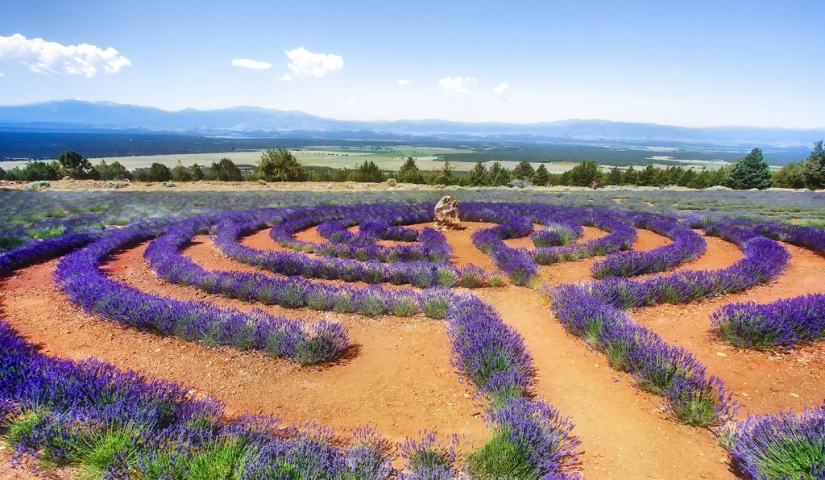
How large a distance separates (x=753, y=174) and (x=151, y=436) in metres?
74.1

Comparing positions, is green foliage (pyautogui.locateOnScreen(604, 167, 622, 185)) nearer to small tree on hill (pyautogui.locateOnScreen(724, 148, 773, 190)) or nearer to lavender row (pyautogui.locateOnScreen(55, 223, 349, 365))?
small tree on hill (pyautogui.locateOnScreen(724, 148, 773, 190))

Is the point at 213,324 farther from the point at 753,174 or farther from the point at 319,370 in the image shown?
the point at 753,174

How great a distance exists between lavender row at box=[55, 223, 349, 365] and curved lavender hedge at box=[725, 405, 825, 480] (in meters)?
4.97

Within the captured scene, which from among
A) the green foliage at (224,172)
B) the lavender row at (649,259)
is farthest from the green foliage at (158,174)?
the lavender row at (649,259)

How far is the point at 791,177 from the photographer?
56.2 m

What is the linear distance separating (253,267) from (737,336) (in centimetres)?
1066

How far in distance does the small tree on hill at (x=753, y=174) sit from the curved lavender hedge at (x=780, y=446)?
6890 centimetres

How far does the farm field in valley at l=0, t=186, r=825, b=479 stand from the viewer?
417cm

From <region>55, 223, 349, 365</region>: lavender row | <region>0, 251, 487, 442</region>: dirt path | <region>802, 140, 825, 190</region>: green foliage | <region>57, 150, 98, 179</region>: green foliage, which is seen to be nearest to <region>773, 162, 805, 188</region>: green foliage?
<region>802, 140, 825, 190</region>: green foliage

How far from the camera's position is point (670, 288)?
315 inches

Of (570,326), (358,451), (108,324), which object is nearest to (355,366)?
(358,451)

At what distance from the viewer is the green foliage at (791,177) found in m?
53.8

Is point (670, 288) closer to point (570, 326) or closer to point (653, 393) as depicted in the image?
point (570, 326)

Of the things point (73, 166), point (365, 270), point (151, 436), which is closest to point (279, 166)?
point (73, 166)
